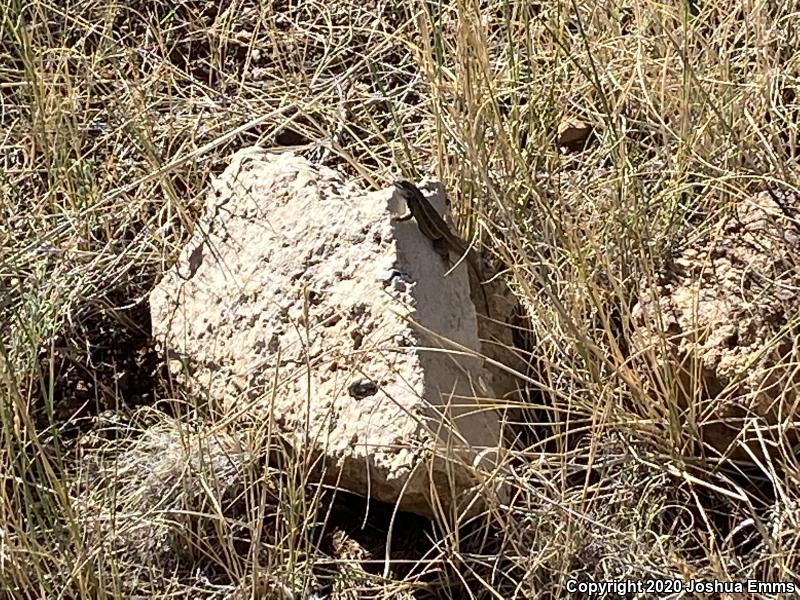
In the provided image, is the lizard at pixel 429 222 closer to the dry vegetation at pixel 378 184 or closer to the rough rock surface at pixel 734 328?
the dry vegetation at pixel 378 184

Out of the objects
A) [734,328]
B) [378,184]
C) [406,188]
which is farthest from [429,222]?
[734,328]

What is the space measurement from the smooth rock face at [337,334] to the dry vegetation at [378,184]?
0.28 feet

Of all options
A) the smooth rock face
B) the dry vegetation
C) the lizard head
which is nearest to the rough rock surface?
the dry vegetation

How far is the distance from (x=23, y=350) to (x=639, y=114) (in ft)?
4.34

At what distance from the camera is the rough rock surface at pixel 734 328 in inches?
67.9

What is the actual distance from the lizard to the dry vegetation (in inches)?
4.8

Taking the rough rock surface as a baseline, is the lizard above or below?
above

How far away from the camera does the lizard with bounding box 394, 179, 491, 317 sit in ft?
6.19

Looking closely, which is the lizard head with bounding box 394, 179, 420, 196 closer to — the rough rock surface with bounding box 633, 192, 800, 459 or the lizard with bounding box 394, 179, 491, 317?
the lizard with bounding box 394, 179, 491, 317

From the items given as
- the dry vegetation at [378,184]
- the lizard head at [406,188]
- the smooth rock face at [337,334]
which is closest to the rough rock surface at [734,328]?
the dry vegetation at [378,184]

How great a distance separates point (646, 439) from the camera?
180cm

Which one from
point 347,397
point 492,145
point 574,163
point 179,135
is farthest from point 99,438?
point 574,163

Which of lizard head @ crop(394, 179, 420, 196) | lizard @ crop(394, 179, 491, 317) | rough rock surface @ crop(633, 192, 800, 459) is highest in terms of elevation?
lizard head @ crop(394, 179, 420, 196)

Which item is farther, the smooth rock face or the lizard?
the lizard
